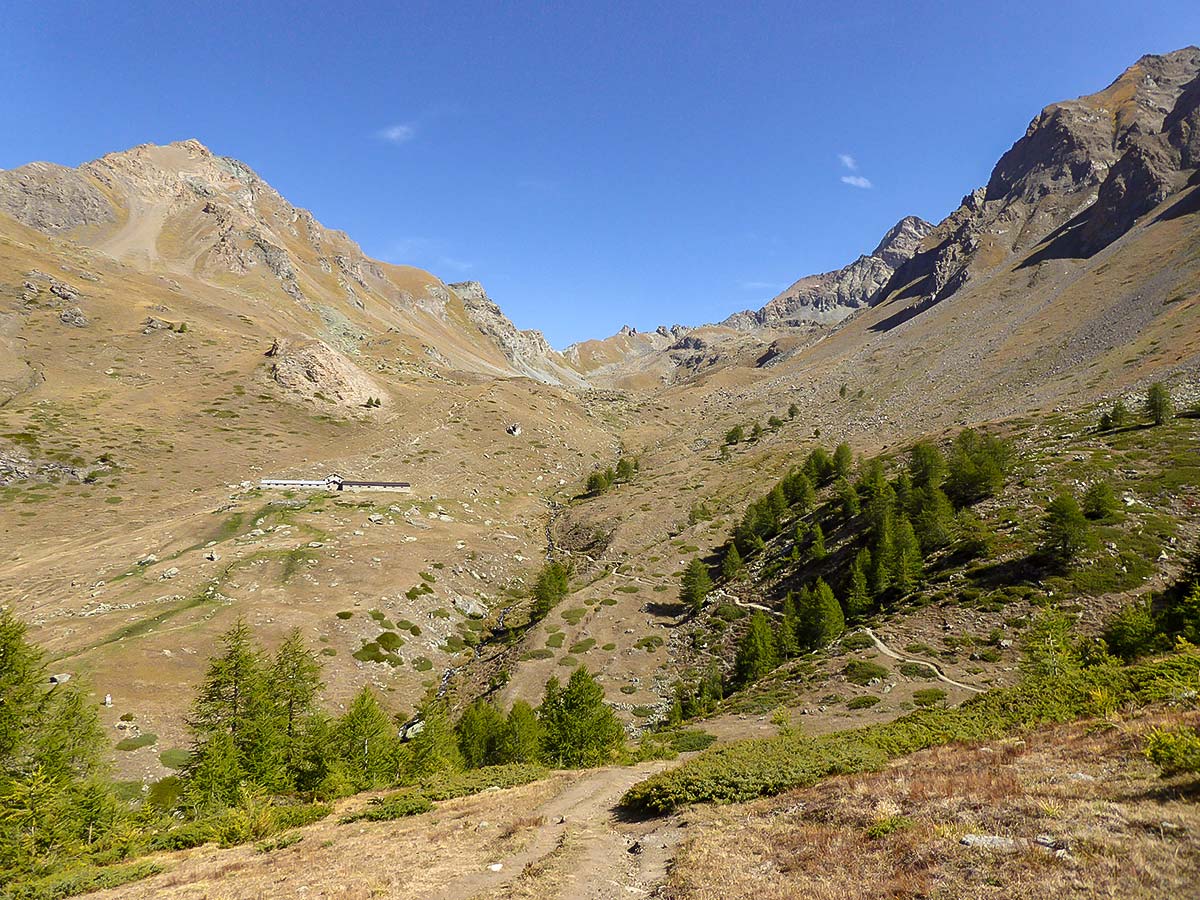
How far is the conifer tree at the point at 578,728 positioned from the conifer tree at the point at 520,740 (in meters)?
0.87

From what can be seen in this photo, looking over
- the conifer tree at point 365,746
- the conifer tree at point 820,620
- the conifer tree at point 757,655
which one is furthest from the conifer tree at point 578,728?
the conifer tree at point 820,620

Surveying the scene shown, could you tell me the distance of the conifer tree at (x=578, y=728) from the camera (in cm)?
3544

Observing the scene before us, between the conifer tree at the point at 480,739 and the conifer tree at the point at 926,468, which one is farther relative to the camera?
the conifer tree at the point at 926,468

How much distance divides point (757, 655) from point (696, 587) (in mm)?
15393

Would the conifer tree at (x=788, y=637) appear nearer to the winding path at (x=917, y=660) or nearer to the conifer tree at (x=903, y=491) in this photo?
the winding path at (x=917, y=660)

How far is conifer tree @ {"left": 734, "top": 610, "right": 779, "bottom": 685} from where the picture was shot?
47.3 m

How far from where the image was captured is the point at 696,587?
62.9 meters

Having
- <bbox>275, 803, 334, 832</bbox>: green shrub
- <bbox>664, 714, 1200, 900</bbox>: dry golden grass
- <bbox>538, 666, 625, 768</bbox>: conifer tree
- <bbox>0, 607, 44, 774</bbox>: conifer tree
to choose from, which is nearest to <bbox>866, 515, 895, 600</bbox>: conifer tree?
<bbox>538, 666, 625, 768</bbox>: conifer tree

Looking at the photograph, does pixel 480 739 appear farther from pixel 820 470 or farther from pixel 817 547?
pixel 820 470

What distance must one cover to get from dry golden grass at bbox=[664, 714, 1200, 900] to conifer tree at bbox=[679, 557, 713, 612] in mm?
45987

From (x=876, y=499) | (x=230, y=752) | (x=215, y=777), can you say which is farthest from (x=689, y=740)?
(x=876, y=499)

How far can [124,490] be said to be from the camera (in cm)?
8069

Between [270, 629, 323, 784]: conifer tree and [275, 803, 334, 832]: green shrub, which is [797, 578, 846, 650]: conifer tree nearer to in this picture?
[275, 803, 334, 832]: green shrub

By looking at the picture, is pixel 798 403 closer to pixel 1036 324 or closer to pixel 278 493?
pixel 1036 324
